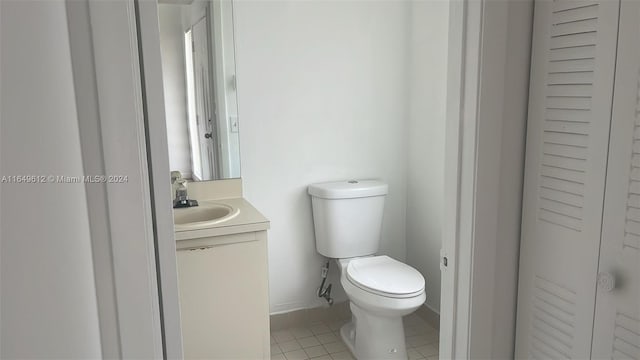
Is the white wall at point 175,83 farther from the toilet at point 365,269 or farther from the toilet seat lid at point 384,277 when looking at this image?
the toilet seat lid at point 384,277

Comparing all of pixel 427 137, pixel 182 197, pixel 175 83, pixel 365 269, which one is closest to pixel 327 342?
pixel 365 269

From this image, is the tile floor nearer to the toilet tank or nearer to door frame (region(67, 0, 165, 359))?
the toilet tank

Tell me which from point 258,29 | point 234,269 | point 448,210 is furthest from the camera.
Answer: point 258,29

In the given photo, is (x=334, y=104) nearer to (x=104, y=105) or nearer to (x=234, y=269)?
(x=234, y=269)

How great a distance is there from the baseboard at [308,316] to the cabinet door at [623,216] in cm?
192

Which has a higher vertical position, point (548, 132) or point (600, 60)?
point (600, 60)

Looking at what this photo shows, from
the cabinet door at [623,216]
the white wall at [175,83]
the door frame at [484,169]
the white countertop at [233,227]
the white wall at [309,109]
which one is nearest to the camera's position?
the cabinet door at [623,216]

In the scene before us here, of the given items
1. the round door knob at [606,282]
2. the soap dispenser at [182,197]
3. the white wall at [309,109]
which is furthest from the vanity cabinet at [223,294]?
the round door knob at [606,282]

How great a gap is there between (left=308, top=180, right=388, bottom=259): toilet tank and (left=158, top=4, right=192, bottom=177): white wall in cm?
69

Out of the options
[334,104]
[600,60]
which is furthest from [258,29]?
[600,60]

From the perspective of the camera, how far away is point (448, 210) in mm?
1342

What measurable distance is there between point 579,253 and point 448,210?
1.07 feet

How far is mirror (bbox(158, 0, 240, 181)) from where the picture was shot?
2.37 m

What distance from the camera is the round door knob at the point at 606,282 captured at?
1.08 meters
